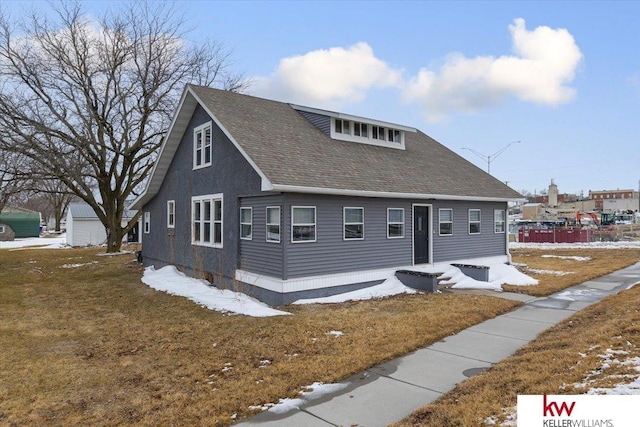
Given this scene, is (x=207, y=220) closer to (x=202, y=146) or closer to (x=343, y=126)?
(x=202, y=146)

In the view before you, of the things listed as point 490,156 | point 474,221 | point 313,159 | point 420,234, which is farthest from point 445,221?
point 490,156

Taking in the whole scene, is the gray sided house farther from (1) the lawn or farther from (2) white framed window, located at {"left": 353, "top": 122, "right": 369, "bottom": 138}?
(1) the lawn

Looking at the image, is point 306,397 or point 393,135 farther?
point 393,135

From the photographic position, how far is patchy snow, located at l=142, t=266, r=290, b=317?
10586mm

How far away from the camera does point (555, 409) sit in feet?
13.3

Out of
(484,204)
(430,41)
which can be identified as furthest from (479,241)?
(430,41)

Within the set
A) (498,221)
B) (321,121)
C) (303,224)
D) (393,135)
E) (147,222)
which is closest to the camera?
(303,224)

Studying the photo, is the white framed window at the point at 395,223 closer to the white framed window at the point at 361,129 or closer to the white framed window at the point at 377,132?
the white framed window at the point at 361,129

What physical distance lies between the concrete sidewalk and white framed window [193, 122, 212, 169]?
10.8 metres

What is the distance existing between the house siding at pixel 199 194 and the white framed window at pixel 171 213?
0.83 feet

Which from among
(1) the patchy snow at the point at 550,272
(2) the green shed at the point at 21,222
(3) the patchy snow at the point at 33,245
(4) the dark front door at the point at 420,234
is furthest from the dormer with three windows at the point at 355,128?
(2) the green shed at the point at 21,222

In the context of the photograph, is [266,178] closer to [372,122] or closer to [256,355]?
[256,355]

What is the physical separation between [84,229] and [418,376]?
45.4m

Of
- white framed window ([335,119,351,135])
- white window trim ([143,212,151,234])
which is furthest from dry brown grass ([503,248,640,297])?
white window trim ([143,212,151,234])
